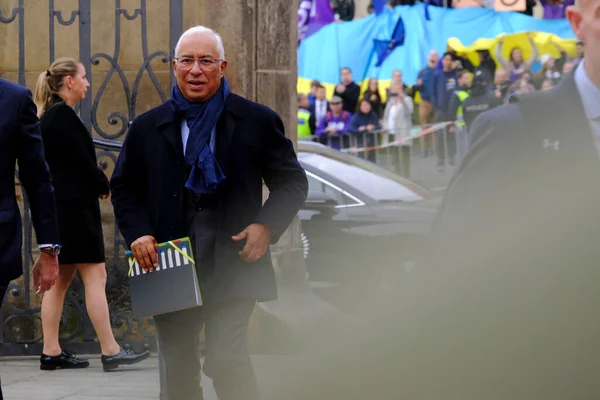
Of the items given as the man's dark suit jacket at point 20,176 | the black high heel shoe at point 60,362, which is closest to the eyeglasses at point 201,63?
the man's dark suit jacket at point 20,176

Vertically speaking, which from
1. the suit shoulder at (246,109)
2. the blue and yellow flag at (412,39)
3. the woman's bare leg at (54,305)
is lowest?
the woman's bare leg at (54,305)

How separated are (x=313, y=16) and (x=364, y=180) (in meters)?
14.3

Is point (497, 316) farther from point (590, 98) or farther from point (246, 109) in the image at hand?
point (246, 109)

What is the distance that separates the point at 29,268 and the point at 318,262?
2998 mm

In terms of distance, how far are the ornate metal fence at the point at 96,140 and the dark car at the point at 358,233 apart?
7.73 ft

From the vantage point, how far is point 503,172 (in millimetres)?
1779

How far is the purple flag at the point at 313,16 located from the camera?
24.7m

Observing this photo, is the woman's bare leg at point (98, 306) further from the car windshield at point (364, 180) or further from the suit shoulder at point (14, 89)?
the car windshield at point (364, 180)

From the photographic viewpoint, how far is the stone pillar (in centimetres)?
782

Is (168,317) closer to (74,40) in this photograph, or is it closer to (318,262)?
(74,40)

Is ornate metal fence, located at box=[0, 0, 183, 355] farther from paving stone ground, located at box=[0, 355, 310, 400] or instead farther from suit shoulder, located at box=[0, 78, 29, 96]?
suit shoulder, located at box=[0, 78, 29, 96]

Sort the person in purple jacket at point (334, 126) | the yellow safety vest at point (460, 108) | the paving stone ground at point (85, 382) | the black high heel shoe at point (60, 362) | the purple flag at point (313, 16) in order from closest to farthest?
the paving stone ground at point (85, 382) → the black high heel shoe at point (60, 362) → the yellow safety vest at point (460, 108) → the person in purple jacket at point (334, 126) → the purple flag at point (313, 16)

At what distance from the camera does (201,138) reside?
4469mm

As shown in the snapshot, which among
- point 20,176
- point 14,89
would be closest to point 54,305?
point 20,176
